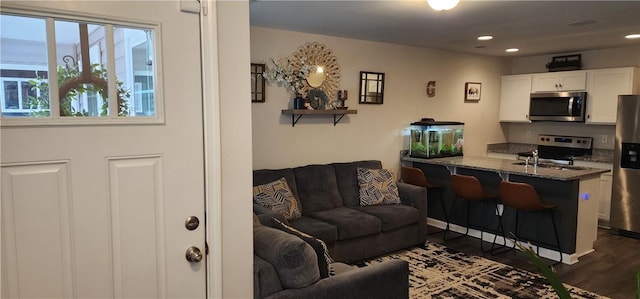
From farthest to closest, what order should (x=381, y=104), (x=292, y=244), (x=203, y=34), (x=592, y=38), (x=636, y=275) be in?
1. (x=381, y=104)
2. (x=592, y=38)
3. (x=292, y=244)
4. (x=203, y=34)
5. (x=636, y=275)

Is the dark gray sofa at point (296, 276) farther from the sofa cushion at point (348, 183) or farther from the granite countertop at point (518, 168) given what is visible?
the granite countertop at point (518, 168)

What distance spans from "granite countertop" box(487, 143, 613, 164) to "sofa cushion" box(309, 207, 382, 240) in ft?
10.9

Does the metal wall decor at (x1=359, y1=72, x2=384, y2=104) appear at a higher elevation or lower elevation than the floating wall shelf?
higher

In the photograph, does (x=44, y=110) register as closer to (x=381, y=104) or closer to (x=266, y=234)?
(x=266, y=234)

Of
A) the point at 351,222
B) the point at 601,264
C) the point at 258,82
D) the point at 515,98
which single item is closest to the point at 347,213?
the point at 351,222

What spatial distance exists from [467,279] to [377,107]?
2.41m

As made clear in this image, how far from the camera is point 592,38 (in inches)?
192

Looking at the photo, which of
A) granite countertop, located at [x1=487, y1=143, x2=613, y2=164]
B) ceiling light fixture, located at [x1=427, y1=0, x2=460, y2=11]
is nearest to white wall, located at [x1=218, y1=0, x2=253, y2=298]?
ceiling light fixture, located at [x1=427, y1=0, x2=460, y2=11]

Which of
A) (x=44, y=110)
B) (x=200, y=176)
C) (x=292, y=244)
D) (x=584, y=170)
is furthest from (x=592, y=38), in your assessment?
(x=44, y=110)

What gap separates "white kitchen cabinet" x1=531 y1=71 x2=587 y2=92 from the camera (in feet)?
18.9

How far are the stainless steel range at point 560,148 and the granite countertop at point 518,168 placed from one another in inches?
50.4

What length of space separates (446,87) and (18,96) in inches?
218

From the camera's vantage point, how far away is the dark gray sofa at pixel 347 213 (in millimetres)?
3887

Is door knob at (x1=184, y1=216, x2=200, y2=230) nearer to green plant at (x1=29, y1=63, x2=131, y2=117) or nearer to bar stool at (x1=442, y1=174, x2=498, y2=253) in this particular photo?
green plant at (x1=29, y1=63, x2=131, y2=117)
